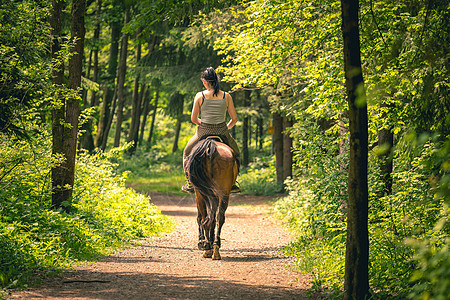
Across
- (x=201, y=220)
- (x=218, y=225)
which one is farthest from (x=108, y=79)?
(x=218, y=225)

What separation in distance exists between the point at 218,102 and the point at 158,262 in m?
3.10

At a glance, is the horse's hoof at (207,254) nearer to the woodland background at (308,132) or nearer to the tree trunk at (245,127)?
the woodland background at (308,132)

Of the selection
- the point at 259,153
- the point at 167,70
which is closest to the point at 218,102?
the point at 167,70

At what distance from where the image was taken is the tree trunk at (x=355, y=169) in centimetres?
493

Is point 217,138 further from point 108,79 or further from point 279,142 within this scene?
point 108,79

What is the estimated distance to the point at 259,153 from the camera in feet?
137

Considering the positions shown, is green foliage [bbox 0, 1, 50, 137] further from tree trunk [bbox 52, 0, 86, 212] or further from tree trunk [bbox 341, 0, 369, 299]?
tree trunk [bbox 341, 0, 369, 299]

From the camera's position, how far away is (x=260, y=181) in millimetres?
25516

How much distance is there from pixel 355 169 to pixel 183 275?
126 inches

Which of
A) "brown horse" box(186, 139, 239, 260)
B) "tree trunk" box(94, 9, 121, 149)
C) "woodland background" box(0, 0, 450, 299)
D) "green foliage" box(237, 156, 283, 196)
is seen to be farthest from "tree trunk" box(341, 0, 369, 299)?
"tree trunk" box(94, 9, 121, 149)

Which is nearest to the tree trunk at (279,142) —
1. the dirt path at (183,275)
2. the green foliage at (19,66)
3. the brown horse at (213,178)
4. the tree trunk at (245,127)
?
the tree trunk at (245,127)

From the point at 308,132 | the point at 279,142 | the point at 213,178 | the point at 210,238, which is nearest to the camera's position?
the point at 213,178

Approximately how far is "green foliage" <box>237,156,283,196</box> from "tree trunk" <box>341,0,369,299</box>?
17.6 m

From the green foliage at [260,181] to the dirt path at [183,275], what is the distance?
11233 mm
